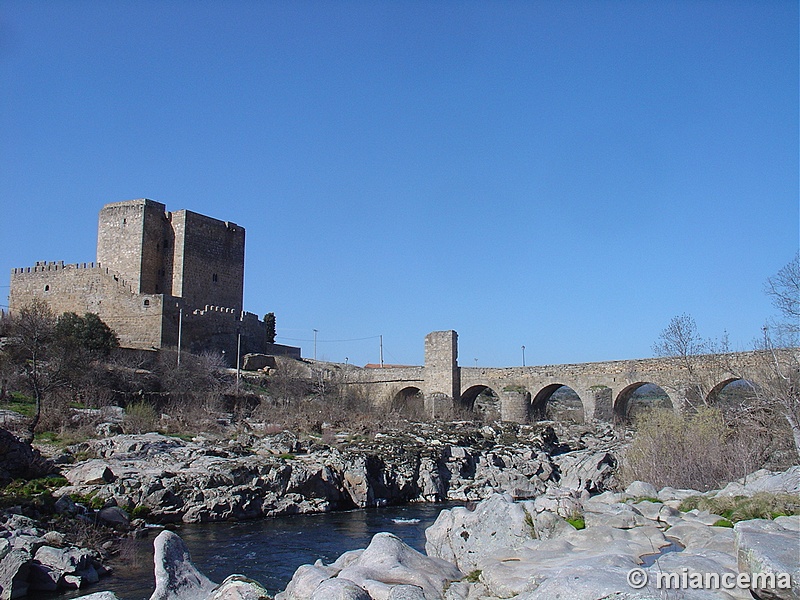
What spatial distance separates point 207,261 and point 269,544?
2608 centimetres

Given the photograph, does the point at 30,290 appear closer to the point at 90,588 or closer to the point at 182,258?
the point at 182,258

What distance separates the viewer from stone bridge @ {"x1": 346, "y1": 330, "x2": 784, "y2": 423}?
2978 cm

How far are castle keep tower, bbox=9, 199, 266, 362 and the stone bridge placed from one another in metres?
7.41

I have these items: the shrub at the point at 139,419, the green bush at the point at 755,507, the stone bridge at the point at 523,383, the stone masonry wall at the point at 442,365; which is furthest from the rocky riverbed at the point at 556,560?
the stone masonry wall at the point at 442,365

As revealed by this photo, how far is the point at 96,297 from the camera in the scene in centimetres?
3559

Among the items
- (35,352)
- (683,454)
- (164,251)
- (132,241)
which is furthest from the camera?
(164,251)

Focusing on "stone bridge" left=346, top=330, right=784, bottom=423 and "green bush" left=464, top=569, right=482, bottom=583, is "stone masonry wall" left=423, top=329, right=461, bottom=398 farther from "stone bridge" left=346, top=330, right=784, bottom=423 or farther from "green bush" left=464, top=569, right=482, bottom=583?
"green bush" left=464, top=569, right=482, bottom=583

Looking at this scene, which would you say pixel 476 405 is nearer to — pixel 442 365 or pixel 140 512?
pixel 442 365

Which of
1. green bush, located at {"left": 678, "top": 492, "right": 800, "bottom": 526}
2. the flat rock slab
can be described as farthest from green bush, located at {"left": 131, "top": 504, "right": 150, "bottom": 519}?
the flat rock slab

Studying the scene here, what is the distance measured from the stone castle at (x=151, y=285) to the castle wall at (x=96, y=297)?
0.05 m

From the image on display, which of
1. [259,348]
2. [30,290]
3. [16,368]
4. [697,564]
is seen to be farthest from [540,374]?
[697,564]

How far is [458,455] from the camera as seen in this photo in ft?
80.4

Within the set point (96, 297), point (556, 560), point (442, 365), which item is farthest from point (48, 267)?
point (556, 560)

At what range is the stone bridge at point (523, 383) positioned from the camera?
29781 millimetres
